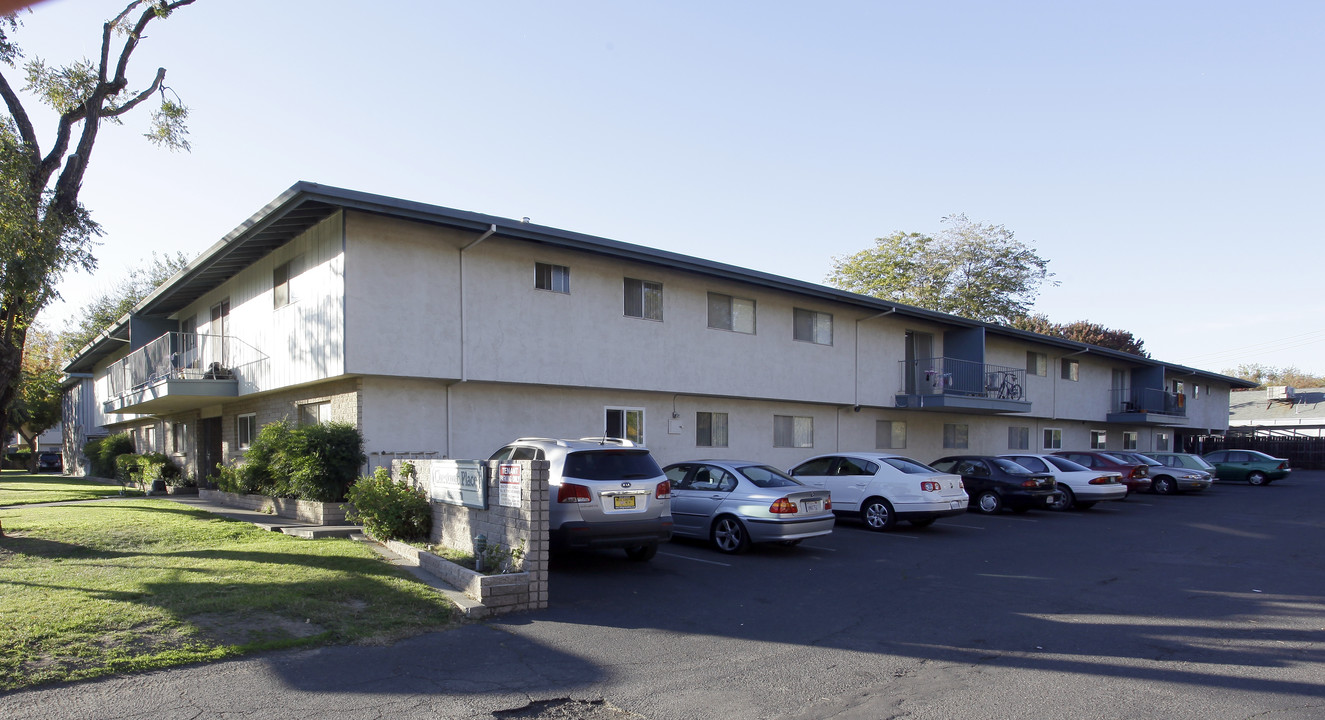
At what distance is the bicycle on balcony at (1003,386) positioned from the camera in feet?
90.4

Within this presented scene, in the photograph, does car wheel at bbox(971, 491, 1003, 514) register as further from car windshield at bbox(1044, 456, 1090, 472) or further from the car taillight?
the car taillight

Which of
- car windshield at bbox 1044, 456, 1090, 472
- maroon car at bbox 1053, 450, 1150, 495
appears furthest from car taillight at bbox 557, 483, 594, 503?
maroon car at bbox 1053, 450, 1150, 495

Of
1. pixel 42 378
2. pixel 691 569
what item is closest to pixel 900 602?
pixel 691 569

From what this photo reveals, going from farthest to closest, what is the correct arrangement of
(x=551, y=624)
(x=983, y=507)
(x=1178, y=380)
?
(x=1178, y=380)
(x=983, y=507)
(x=551, y=624)

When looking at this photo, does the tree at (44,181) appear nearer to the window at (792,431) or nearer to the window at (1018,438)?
the window at (792,431)

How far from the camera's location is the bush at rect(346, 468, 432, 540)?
37.2 feet

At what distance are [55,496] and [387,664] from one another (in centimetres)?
1949

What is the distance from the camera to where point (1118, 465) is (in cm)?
2516

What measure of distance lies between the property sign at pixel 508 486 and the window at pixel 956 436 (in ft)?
72.0

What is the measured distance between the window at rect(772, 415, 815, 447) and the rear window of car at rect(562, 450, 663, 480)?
11.6m

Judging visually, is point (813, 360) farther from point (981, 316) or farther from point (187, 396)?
point (981, 316)

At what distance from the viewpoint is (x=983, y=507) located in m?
19.9

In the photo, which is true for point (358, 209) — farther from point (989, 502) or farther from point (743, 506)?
point (989, 502)

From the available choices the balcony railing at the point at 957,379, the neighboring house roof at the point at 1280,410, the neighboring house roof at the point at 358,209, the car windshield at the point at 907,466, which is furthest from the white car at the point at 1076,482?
the neighboring house roof at the point at 1280,410
